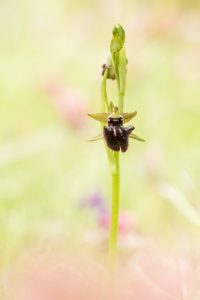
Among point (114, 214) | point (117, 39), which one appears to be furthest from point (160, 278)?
point (117, 39)

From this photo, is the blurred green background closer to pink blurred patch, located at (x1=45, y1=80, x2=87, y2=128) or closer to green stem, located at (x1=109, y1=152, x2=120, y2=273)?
pink blurred patch, located at (x1=45, y1=80, x2=87, y2=128)

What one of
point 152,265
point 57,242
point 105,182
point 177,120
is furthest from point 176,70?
point 152,265

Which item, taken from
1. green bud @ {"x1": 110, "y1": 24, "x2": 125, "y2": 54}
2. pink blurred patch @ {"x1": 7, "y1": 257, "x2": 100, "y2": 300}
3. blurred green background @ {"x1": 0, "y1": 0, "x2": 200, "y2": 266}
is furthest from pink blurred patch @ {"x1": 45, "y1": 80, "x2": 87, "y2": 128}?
pink blurred patch @ {"x1": 7, "y1": 257, "x2": 100, "y2": 300}

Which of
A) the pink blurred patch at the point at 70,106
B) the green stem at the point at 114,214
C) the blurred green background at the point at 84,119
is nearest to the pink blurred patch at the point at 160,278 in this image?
the green stem at the point at 114,214

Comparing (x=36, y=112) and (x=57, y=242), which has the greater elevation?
(x=57, y=242)

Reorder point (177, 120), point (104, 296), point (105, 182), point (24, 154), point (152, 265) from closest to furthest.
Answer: point (104, 296) < point (152, 265) < point (105, 182) < point (24, 154) < point (177, 120)

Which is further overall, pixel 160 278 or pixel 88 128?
pixel 88 128

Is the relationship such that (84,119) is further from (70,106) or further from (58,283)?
(58,283)

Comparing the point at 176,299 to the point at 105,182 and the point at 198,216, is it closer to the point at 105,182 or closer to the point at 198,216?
the point at 198,216
